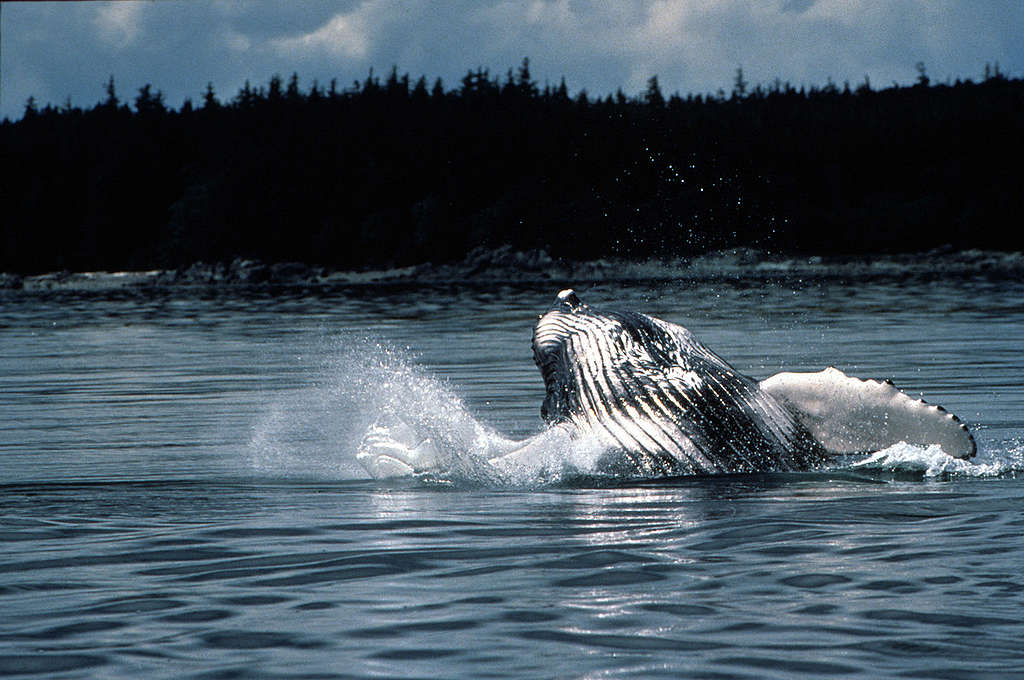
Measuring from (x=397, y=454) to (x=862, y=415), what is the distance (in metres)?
3.25

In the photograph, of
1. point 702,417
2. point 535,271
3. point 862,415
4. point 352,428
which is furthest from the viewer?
point 535,271

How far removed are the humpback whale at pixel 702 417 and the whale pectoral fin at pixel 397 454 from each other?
0.07 ft

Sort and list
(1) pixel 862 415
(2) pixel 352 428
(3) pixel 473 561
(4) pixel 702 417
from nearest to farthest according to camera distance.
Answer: (3) pixel 473 561, (1) pixel 862 415, (4) pixel 702 417, (2) pixel 352 428

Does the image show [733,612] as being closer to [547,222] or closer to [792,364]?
[792,364]

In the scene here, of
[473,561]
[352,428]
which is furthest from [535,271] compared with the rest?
[473,561]

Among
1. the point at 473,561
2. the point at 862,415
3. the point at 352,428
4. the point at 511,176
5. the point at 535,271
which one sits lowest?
the point at 473,561

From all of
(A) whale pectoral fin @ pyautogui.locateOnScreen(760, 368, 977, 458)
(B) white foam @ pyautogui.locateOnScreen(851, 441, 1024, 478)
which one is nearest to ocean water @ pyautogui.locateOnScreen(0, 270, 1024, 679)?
(B) white foam @ pyautogui.locateOnScreen(851, 441, 1024, 478)

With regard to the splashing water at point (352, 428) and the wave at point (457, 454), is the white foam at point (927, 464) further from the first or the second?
the splashing water at point (352, 428)

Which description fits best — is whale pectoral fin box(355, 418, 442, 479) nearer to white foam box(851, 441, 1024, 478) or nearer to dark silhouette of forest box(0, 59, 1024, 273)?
white foam box(851, 441, 1024, 478)

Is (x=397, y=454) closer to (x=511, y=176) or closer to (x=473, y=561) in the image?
(x=473, y=561)

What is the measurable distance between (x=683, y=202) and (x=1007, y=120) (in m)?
35.5

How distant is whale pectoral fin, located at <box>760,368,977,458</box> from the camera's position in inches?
393

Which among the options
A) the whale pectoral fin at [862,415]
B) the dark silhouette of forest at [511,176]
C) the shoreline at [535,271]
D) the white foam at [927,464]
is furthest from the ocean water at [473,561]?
the dark silhouette of forest at [511,176]

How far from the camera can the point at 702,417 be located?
33.7 ft
